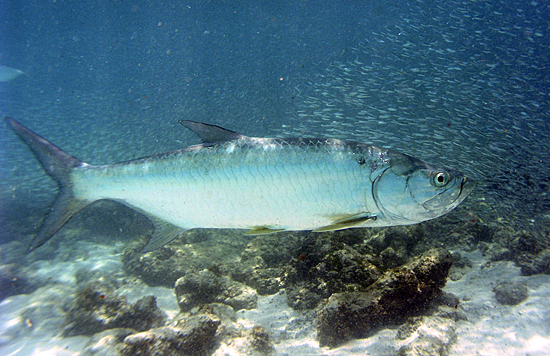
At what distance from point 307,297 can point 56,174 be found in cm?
333

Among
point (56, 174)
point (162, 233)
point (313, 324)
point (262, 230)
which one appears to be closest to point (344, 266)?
point (313, 324)

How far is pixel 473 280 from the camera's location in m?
4.01

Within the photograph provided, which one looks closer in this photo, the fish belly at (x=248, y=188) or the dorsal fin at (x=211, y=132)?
the fish belly at (x=248, y=188)

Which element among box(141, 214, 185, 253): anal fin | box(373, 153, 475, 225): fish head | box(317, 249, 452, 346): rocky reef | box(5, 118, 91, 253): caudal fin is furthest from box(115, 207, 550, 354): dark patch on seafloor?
box(5, 118, 91, 253): caudal fin

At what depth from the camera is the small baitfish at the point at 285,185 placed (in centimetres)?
210

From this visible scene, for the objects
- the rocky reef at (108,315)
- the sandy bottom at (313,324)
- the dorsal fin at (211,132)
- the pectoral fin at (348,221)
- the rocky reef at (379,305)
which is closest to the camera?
the pectoral fin at (348,221)

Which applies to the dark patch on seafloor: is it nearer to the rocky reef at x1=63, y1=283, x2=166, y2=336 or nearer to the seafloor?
the seafloor

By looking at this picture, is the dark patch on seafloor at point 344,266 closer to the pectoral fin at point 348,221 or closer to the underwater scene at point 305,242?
the underwater scene at point 305,242

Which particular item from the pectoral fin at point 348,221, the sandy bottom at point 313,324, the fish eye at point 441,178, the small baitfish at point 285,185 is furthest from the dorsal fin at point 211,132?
the sandy bottom at point 313,324

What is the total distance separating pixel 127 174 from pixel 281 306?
2.79 metres

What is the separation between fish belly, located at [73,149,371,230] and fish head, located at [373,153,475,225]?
0.51 feet

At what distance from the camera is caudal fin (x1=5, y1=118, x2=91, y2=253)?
263cm

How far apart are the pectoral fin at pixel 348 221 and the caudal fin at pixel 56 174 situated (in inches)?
97.8

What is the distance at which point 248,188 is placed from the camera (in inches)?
87.6
